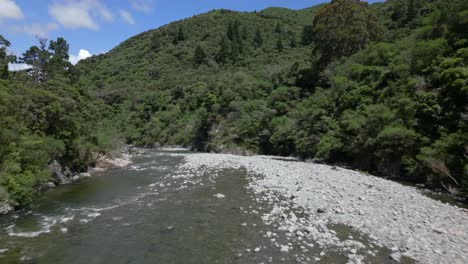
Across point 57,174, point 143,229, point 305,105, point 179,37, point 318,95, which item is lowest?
point 143,229

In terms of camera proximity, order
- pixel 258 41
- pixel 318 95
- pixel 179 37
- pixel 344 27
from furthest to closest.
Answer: pixel 179 37
pixel 258 41
pixel 344 27
pixel 318 95

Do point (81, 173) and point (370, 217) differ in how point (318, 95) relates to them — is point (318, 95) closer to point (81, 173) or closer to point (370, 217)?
point (81, 173)

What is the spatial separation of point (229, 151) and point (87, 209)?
32.2m

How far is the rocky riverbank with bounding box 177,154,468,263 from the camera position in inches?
321

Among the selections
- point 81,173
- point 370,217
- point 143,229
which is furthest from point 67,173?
point 370,217

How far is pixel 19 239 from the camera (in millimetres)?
9453

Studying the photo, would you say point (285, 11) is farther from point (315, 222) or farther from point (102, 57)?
point (315, 222)

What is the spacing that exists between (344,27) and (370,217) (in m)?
35.3

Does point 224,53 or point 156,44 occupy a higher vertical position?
point 156,44

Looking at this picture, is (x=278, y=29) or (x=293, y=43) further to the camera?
(x=278, y=29)

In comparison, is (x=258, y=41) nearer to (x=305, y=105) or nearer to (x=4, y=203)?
(x=305, y=105)

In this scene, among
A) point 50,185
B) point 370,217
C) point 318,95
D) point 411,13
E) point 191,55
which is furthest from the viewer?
point 191,55

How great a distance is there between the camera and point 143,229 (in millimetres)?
10453

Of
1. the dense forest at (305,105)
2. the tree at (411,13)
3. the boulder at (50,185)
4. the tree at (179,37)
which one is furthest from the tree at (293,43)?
the boulder at (50,185)
